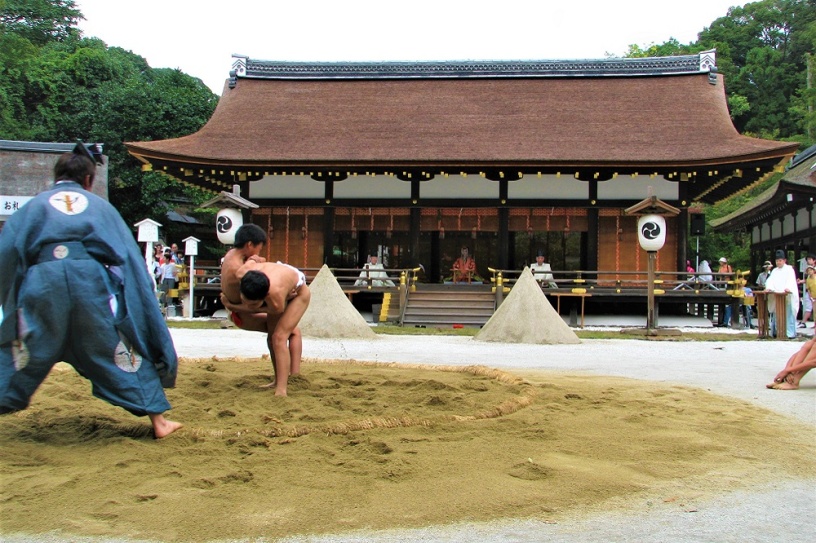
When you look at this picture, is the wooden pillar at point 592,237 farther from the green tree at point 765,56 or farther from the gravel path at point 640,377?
the green tree at point 765,56

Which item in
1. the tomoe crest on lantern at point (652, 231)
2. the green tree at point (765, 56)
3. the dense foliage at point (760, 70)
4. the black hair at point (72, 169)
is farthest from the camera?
the green tree at point (765, 56)

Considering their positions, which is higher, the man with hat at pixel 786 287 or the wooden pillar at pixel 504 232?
the wooden pillar at pixel 504 232

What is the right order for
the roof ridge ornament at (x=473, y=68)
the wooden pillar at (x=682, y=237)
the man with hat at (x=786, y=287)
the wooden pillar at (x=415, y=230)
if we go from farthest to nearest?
1. the roof ridge ornament at (x=473, y=68)
2. the wooden pillar at (x=415, y=230)
3. the wooden pillar at (x=682, y=237)
4. the man with hat at (x=786, y=287)

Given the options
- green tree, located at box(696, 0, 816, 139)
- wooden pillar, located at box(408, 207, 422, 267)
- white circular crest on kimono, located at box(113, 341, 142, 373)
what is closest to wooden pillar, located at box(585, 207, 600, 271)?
wooden pillar, located at box(408, 207, 422, 267)

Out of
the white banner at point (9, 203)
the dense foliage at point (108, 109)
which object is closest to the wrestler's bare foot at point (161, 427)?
the white banner at point (9, 203)

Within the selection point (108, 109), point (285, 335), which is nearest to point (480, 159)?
point (285, 335)

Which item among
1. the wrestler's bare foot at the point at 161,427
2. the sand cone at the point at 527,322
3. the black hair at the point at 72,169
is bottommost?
the wrestler's bare foot at the point at 161,427

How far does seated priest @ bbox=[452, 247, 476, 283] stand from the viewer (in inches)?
688

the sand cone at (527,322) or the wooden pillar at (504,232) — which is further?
the wooden pillar at (504,232)

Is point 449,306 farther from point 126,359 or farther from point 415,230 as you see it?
point 126,359

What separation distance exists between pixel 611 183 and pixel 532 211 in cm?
190

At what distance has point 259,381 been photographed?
4.92 meters

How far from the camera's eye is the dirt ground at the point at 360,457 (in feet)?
8.41

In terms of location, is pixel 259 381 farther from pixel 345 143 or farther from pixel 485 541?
pixel 345 143
